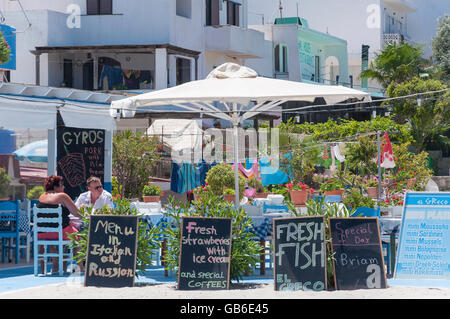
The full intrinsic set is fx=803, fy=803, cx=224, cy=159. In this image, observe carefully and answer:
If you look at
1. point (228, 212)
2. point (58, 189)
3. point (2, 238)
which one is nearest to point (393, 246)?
point (228, 212)

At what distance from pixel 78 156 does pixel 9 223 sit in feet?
9.23

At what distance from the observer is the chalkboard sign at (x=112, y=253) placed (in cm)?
1030

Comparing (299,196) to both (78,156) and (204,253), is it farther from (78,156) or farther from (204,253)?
(204,253)

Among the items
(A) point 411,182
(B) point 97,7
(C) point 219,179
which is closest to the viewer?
(C) point 219,179

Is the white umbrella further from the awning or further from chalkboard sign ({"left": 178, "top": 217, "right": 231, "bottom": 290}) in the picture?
the awning

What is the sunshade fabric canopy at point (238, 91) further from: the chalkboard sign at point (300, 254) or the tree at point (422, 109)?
the tree at point (422, 109)

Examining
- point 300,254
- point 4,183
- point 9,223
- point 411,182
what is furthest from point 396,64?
point 300,254

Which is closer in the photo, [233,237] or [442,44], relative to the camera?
[233,237]

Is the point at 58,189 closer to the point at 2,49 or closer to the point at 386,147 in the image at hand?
the point at 2,49

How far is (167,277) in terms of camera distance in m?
11.7

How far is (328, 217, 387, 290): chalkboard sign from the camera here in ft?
32.9

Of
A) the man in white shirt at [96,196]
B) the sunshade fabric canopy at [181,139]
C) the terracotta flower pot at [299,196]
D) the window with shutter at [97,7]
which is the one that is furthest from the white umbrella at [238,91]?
the window with shutter at [97,7]

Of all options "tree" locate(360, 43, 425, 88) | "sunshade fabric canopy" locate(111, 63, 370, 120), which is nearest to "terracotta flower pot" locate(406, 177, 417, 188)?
"sunshade fabric canopy" locate(111, 63, 370, 120)

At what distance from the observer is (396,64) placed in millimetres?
38625
